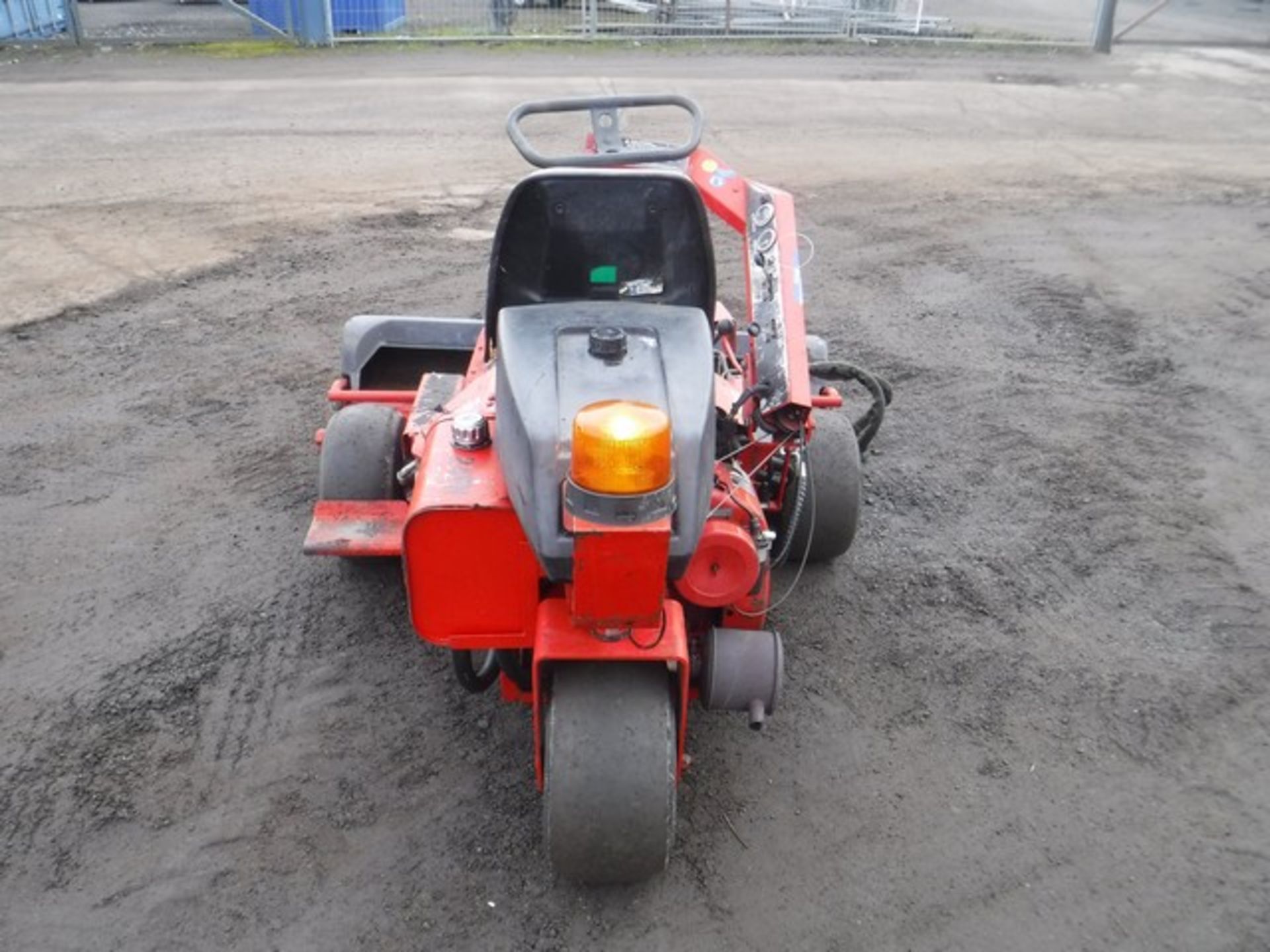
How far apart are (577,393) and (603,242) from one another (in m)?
0.86

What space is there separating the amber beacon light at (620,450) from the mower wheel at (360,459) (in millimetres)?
1867

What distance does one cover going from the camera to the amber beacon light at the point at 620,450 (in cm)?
252

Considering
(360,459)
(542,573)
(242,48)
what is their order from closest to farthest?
(542,573), (360,459), (242,48)

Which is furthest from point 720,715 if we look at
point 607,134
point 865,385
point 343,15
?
point 343,15

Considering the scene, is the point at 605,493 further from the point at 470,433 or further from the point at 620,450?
the point at 470,433

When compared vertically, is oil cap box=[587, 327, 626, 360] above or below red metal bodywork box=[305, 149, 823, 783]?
above

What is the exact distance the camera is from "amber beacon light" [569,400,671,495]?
2516mm

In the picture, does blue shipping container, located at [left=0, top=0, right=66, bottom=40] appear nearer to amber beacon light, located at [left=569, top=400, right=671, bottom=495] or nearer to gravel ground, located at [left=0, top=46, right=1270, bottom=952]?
gravel ground, located at [left=0, top=46, right=1270, bottom=952]

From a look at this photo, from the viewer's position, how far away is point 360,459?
14.0 ft

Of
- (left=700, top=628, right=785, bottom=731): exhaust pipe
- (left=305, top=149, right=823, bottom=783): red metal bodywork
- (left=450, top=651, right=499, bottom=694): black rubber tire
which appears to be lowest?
(left=450, top=651, right=499, bottom=694): black rubber tire

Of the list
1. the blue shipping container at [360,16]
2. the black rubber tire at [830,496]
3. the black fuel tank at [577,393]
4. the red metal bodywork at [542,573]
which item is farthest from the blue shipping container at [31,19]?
the black fuel tank at [577,393]

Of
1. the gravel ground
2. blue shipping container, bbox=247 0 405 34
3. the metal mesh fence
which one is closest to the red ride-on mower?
the gravel ground

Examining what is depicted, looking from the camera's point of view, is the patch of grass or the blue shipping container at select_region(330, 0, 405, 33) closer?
the patch of grass

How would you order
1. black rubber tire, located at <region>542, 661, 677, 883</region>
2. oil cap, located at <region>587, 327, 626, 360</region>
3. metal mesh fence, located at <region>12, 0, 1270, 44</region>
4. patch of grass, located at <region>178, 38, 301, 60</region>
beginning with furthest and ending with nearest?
metal mesh fence, located at <region>12, 0, 1270, 44</region>
patch of grass, located at <region>178, 38, 301, 60</region>
oil cap, located at <region>587, 327, 626, 360</region>
black rubber tire, located at <region>542, 661, 677, 883</region>
